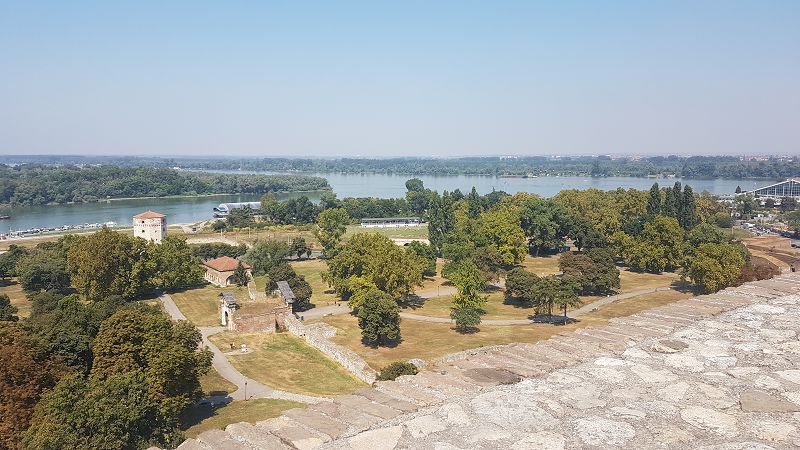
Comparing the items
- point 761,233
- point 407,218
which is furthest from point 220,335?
point 761,233

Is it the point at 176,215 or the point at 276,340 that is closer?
the point at 276,340

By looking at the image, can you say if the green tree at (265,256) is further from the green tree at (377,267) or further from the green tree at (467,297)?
the green tree at (467,297)

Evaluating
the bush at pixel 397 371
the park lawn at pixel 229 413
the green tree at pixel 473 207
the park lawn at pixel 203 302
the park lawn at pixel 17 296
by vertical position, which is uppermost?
the green tree at pixel 473 207

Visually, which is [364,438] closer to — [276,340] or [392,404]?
[392,404]

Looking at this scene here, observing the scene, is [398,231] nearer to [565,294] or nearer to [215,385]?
[565,294]

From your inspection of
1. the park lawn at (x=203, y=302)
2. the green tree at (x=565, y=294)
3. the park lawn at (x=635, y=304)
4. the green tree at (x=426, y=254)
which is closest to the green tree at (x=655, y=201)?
the park lawn at (x=635, y=304)

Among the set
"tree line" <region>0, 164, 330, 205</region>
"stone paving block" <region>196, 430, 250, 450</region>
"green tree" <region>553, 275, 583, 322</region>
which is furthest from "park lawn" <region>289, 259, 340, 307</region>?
"tree line" <region>0, 164, 330, 205</region>
